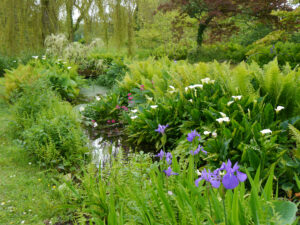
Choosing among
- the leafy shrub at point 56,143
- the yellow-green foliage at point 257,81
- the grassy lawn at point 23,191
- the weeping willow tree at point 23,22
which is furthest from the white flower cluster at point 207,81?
the weeping willow tree at point 23,22

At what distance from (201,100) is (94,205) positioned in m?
1.85

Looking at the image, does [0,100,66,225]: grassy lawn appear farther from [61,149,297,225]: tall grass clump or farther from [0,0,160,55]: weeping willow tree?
[0,0,160,55]: weeping willow tree

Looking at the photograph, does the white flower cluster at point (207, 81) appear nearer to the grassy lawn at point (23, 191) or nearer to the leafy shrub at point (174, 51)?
the grassy lawn at point (23, 191)

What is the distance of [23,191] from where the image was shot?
8.11 ft

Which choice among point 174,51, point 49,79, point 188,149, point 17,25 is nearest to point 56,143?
point 188,149

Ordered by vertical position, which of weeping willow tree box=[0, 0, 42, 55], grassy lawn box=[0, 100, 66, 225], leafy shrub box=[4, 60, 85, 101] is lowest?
grassy lawn box=[0, 100, 66, 225]

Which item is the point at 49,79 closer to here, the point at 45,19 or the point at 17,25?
the point at 17,25

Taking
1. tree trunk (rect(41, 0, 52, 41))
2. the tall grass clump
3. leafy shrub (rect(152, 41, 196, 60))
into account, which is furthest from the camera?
leafy shrub (rect(152, 41, 196, 60))

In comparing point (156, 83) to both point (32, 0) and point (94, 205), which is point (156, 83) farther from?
point (32, 0)

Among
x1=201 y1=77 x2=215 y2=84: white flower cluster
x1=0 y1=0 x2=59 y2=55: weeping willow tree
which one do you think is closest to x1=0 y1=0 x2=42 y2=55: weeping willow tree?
x1=0 y1=0 x2=59 y2=55: weeping willow tree

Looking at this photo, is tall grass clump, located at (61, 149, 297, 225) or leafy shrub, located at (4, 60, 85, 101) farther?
leafy shrub, located at (4, 60, 85, 101)

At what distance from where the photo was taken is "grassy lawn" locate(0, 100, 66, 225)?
213 centimetres

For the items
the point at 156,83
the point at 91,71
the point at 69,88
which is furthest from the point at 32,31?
the point at 156,83

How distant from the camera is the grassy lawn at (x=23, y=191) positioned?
2.13 metres
